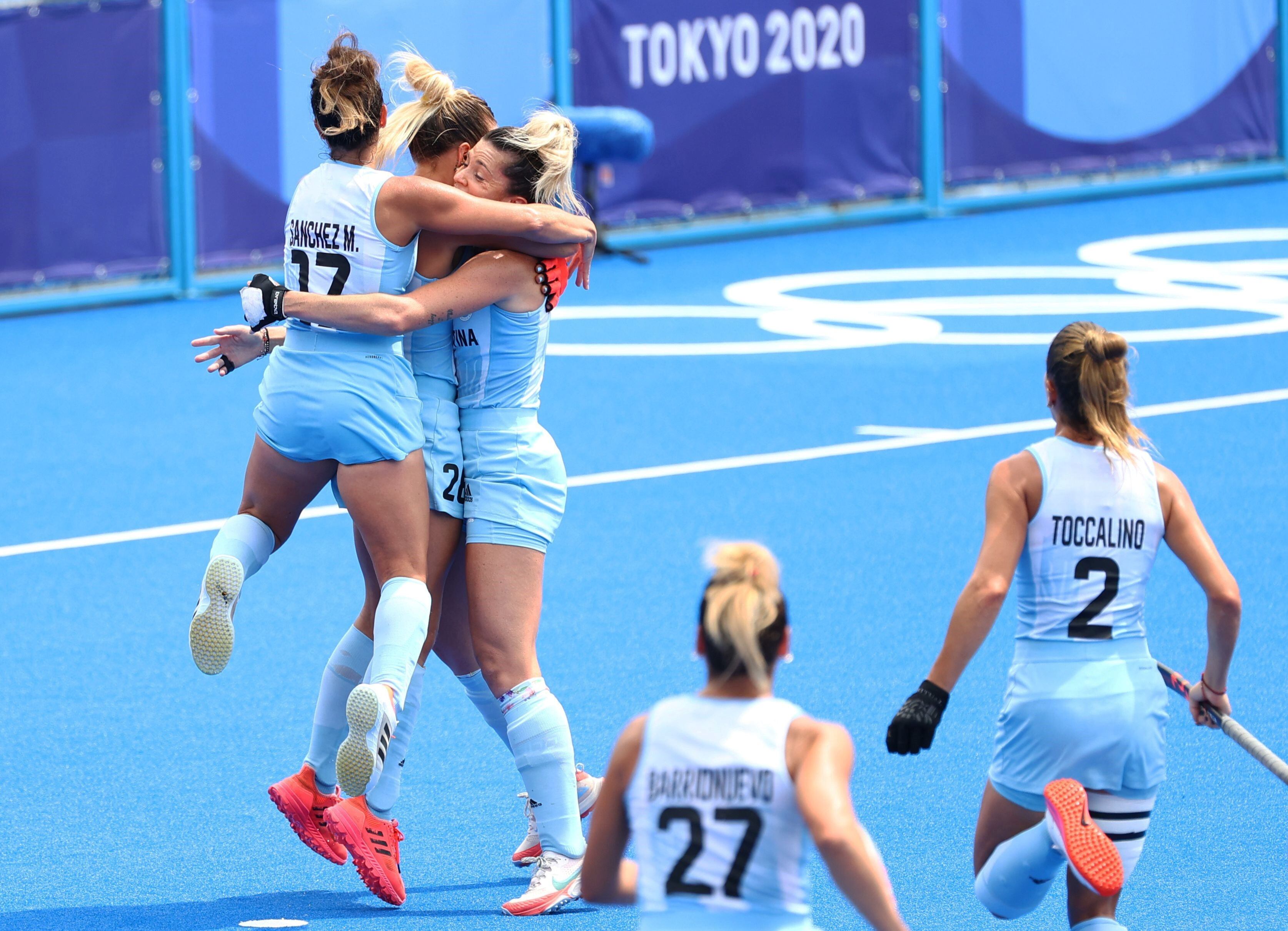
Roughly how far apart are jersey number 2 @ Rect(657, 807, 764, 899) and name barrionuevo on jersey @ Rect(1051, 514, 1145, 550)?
1267 mm

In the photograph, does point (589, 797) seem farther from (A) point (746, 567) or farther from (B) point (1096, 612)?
(A) point (746, 567)

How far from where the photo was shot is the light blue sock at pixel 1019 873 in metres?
4.39

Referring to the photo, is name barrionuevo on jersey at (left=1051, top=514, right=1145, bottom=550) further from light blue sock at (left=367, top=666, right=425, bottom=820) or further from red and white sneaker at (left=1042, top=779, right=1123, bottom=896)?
light blue sock at (left=367, top=666, right=425, bottom=820)

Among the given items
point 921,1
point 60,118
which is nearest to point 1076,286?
point 921,1

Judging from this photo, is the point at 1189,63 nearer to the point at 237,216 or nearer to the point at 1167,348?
the point at 1167,348

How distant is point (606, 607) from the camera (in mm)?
8531

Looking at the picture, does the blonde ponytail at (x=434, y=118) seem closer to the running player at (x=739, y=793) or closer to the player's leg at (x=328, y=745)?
the player's leg at (x=328, y=745)

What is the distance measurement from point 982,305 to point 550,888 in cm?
1060

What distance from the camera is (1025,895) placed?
14.8ft

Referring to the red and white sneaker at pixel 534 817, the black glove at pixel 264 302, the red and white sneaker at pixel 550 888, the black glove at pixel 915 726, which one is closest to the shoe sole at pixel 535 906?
the red and white sneaker at pixel 550 888

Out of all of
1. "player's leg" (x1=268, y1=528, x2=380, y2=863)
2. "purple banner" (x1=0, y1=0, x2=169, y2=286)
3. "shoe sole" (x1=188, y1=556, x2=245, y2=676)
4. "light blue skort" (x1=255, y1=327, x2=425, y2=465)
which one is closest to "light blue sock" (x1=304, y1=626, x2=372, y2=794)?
"player's leg" (x1=268, y1=528, x2=380, y2=863)

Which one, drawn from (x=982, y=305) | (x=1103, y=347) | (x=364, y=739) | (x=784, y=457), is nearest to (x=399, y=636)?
(x=364, y=739)

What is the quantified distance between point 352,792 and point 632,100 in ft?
43.0

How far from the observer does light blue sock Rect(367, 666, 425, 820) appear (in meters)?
5.42
